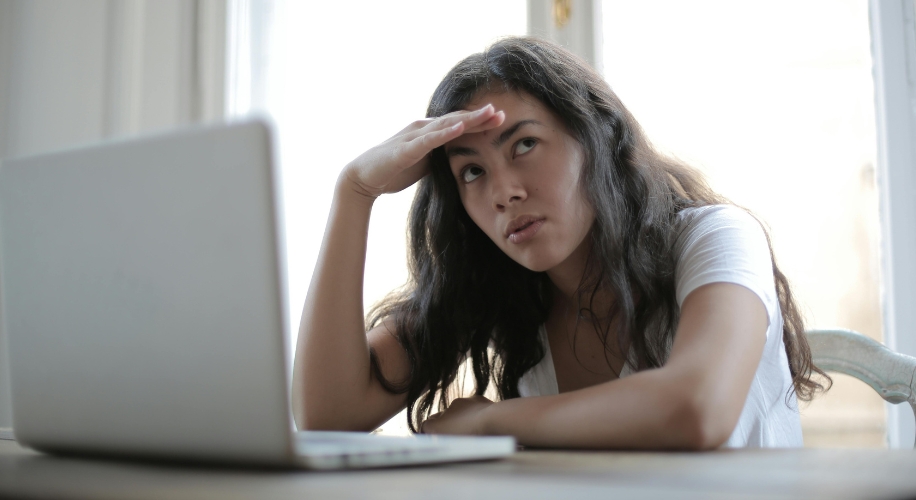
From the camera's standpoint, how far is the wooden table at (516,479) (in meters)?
0.42

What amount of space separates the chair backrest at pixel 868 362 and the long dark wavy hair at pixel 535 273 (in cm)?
3

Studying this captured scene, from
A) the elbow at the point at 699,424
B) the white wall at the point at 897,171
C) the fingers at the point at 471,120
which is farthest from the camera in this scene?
the white wall at the point at 897,171

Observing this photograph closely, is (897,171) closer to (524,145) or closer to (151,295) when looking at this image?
(524,145)

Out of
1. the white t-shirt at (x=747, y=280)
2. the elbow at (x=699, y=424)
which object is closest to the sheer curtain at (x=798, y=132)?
the white t-shirt at (x=747, y=280)

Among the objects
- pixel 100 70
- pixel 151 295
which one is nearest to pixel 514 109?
pixel 151 295

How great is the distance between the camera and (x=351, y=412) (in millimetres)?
1207

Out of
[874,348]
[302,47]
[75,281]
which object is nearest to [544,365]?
[874,348]

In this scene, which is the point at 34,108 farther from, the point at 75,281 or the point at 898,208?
the point at 898,208

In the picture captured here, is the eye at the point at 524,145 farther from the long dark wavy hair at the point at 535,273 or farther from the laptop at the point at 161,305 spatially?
the laptop at the point at 161,305

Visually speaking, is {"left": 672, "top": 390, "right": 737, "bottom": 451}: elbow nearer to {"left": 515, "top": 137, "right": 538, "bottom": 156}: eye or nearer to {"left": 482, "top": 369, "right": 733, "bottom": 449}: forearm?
{"left": 482, "top": 369, "right": 733, "bottom": 449}: forearm

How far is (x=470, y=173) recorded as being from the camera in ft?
4.02

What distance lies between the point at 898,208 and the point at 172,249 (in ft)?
5.55

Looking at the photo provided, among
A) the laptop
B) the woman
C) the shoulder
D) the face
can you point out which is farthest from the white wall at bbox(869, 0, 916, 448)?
the laptop

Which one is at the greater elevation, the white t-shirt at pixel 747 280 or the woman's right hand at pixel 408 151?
the woman's right hand at pixel 408 151
